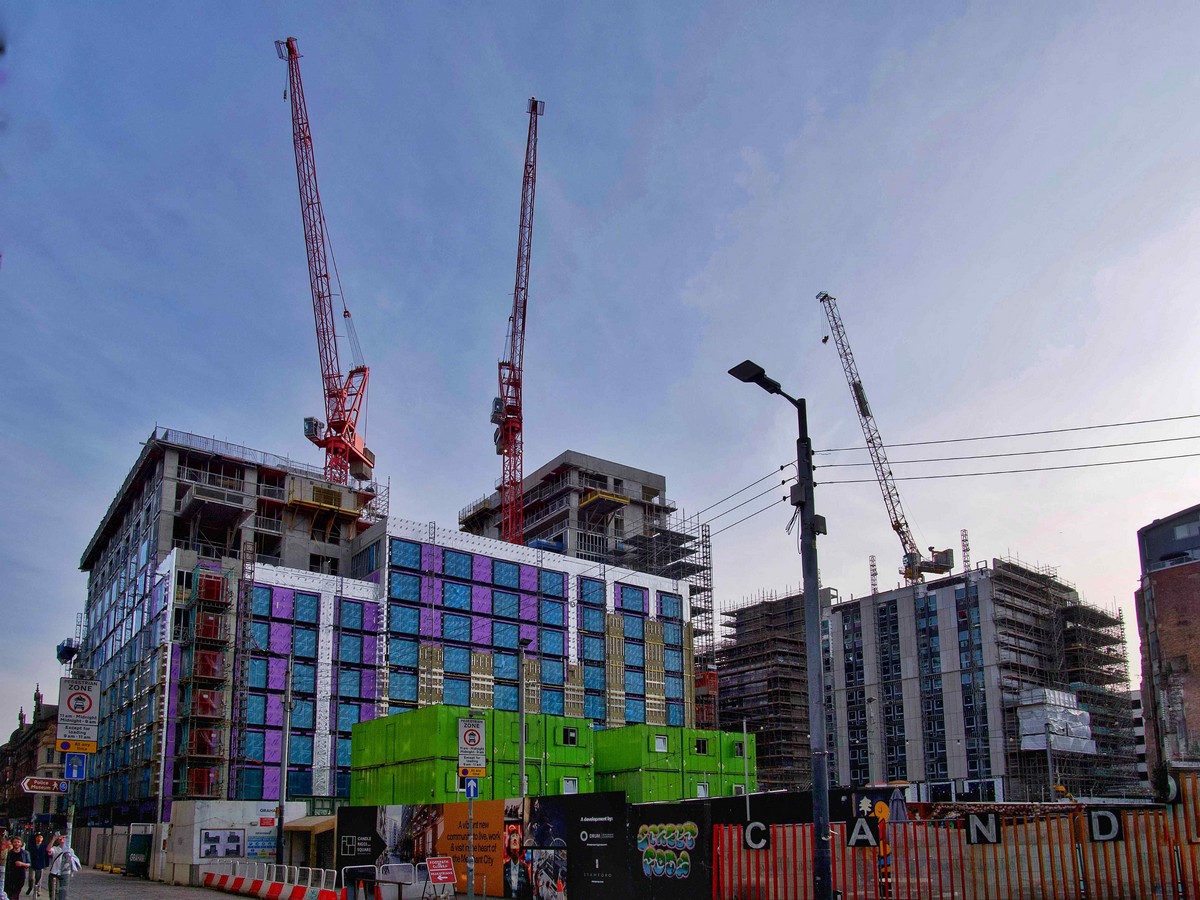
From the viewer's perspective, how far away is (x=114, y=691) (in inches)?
3570

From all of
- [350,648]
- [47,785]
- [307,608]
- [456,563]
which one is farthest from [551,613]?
[47,785]

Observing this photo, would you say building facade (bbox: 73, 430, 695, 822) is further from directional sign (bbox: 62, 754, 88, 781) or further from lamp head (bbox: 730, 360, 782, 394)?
lamp head (bbox: 730, 360, 782, 394)

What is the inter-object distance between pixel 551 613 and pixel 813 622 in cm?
7777

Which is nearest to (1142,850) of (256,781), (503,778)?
(503,778)

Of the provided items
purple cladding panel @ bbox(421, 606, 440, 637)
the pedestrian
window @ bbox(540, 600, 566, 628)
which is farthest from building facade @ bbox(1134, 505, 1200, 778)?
the pedestrian

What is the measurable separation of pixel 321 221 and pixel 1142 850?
93.3m

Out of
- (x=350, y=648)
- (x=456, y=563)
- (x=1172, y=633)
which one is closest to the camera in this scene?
(x=350, y=648)

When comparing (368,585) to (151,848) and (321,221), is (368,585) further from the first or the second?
(321,221)

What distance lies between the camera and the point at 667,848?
78.6 feet

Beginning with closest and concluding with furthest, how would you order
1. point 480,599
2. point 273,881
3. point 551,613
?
point 273,881
point 480,599
point 551,613

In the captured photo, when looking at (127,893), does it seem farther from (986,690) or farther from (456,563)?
(986,690)

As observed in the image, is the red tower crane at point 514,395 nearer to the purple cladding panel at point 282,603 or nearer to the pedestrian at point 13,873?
the purple cladding panel at point 282,603

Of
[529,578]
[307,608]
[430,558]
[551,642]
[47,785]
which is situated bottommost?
[47,785]

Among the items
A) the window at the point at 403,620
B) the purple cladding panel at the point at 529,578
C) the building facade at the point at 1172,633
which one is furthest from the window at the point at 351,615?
the building facade at the point at 1172,633
